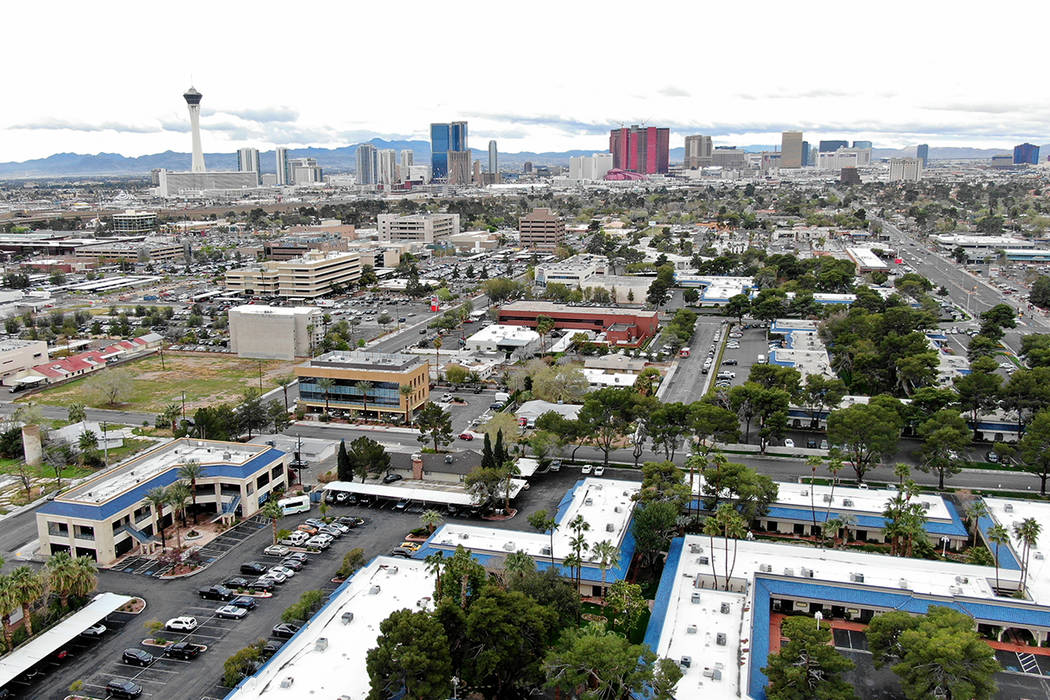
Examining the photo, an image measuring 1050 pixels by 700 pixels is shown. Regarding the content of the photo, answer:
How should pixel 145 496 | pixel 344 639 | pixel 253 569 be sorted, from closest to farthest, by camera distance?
pixel 344 639 < pixel 253 569 < pixel 145 496

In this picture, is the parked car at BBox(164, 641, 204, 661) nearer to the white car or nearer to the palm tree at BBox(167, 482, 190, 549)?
the white car

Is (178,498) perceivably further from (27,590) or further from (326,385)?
(326,385)

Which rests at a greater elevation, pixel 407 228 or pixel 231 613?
pixel 407 228

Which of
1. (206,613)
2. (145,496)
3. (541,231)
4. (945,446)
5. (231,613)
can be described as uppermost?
(541,231)

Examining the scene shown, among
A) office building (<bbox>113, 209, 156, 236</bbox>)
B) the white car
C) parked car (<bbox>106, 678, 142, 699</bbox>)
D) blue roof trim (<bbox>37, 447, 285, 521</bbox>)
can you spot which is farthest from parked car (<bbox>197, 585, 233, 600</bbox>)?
office building (<bbox>113, 209, 156, 236</bbox>)

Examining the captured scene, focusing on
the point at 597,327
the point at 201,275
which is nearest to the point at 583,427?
the point at 597,327

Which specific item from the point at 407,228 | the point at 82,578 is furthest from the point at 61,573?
the point at 407,228
